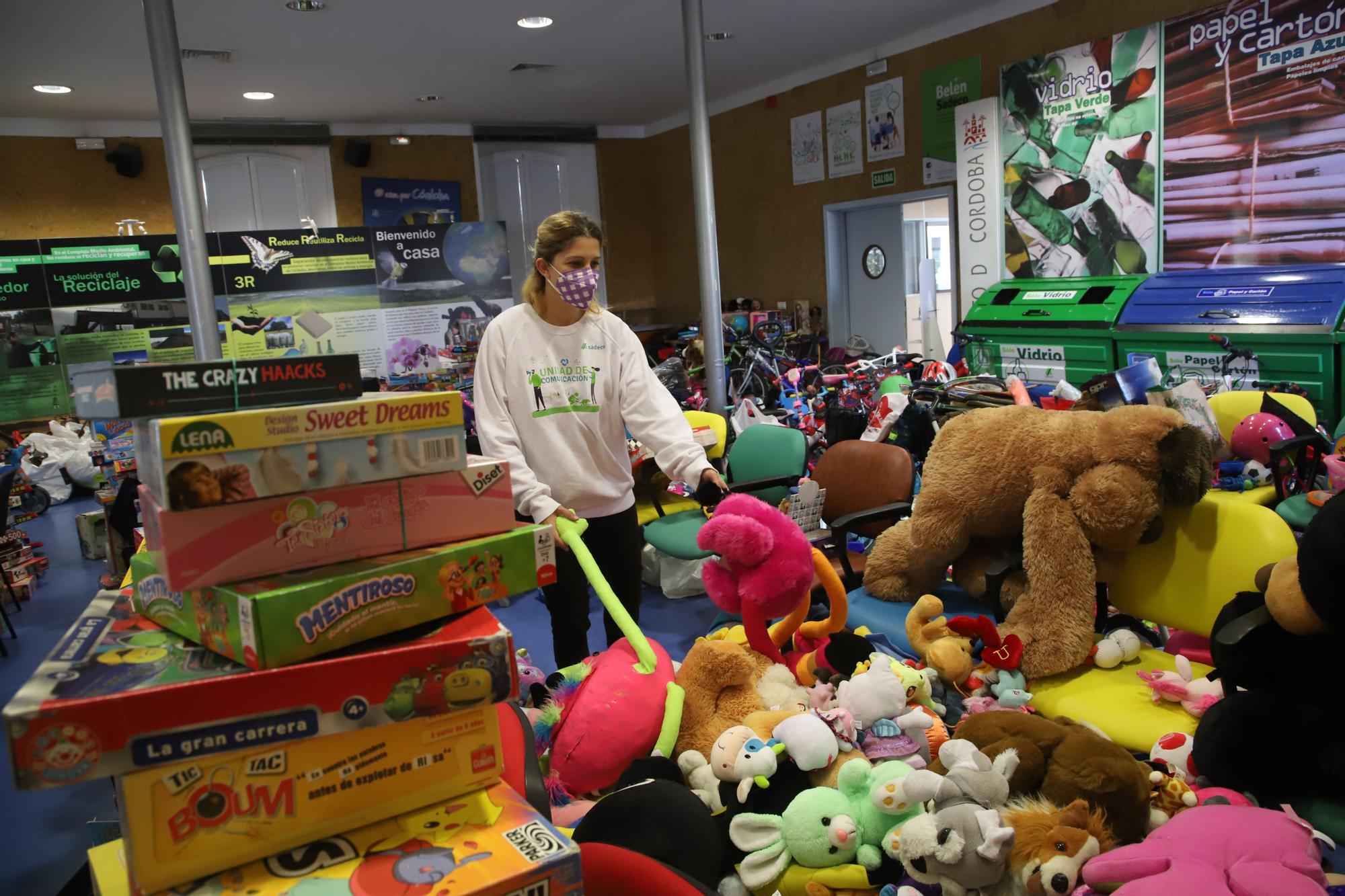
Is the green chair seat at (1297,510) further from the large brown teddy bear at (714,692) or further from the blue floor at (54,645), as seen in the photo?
the blue floor at (54,645)

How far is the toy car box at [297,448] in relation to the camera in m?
0.97

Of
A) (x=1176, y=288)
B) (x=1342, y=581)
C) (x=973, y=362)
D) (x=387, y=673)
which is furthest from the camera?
(x=973, y=362)

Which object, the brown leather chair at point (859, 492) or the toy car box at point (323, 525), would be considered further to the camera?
the brown leather chair at point (859, 492)

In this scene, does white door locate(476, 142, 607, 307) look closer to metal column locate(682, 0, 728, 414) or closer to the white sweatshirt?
metal column locate(682, 0, 728, 414)

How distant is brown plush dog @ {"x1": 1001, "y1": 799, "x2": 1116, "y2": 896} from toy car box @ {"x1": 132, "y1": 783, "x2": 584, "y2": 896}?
0.77 metres

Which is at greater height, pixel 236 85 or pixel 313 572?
pixel 236 85

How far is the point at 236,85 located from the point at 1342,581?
7.98 m

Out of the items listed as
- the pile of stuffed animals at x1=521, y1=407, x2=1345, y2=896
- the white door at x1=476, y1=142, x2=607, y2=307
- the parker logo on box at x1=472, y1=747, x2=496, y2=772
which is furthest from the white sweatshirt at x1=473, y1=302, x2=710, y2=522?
the white door at x1=476, y1=142, x2=607, y2=307

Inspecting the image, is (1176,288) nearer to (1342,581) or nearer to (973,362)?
(973,362)

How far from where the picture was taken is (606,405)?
241cm

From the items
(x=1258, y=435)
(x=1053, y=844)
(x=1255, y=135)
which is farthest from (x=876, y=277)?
(x=1053, y=844)

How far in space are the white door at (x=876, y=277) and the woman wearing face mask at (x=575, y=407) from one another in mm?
5945

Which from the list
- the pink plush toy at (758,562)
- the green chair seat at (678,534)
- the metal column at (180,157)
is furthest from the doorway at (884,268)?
the pink plush toy at (758,562)

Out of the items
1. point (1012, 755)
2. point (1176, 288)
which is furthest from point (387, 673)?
point (1176, 288)
